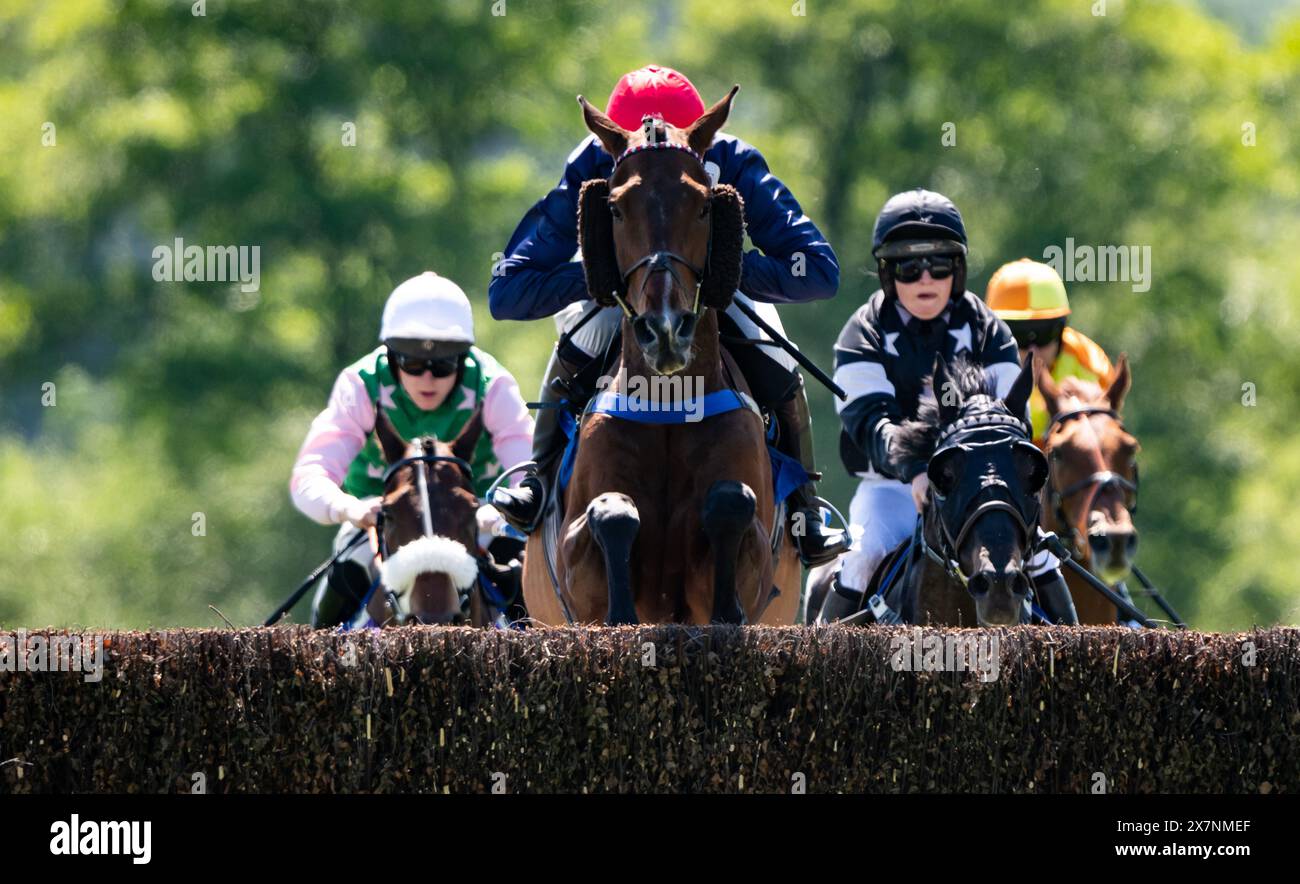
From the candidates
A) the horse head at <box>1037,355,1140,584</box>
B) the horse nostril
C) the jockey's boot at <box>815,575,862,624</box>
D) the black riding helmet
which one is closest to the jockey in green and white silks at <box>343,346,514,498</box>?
the jockey's boot at <box>815,575,862,624</box>

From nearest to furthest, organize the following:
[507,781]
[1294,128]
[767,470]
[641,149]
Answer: [507,781]
[641,149]
[767,470]
[1294,128]

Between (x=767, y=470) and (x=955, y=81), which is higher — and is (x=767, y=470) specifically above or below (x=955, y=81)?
below

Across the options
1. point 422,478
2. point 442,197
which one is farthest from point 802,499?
point 442,197

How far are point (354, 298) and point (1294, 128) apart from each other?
12.9m

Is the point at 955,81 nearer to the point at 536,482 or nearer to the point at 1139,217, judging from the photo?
the point at 1139,217

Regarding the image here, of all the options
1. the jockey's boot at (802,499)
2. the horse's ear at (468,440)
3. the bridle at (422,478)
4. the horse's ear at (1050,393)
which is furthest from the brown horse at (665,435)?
the horse's ear at (1050,393)

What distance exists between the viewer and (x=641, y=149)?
294 inches

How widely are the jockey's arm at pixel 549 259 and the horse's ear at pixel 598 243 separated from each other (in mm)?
667

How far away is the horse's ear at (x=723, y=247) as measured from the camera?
7453 millimetres

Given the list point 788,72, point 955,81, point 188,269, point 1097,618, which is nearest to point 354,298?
point 188,269

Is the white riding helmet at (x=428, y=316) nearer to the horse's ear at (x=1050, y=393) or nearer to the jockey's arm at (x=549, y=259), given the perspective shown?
the jockey's arm at (x=549, y=259)

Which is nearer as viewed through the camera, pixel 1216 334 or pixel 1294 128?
pixel 1216 334

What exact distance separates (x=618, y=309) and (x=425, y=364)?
2654mm

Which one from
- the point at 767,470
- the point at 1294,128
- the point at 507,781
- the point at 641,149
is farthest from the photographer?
the point at 1294,128
